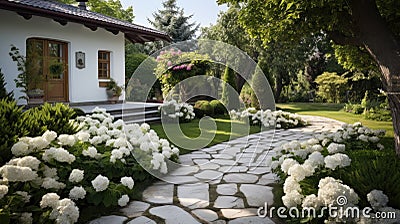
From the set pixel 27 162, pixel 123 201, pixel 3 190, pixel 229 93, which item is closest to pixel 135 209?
pixel 123 201

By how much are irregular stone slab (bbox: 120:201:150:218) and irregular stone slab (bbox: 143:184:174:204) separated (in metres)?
0.12

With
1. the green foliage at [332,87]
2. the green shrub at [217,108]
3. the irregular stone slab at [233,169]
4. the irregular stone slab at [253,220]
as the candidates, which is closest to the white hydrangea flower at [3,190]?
the irregular stone slab at [253,220]

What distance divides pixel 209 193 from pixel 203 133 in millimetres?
4162

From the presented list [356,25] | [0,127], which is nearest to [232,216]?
[0,127]

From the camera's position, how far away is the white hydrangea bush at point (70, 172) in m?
2.46

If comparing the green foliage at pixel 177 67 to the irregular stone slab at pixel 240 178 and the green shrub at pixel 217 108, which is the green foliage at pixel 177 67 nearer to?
the green shrub at pixel 217 108

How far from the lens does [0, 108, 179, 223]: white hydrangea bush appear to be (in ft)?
8.07

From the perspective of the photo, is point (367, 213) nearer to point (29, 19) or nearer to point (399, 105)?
point (399, 105)

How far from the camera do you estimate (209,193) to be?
354 centimetres

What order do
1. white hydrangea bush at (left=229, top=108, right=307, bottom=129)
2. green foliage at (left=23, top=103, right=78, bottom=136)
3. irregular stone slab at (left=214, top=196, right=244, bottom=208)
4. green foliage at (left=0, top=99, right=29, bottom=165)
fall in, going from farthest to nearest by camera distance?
white hydrangea bush at (left=229, top=108, right=307, bottom=129)
green foliage at (left=23, top=103, right=78, bottom=136)
irregular stone slab at (left=214, top=196, right=244, bottom=208)
green foliage at (left=0, top=99, right=29, bottom=165)

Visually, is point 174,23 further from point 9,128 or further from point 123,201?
point 123,201

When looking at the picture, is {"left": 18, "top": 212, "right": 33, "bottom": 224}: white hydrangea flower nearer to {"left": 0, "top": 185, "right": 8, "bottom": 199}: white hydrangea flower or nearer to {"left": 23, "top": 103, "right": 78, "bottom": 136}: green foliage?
{"left": 0, "top": 185, "right": 8, "bottom": 199}: white hydrangea flower

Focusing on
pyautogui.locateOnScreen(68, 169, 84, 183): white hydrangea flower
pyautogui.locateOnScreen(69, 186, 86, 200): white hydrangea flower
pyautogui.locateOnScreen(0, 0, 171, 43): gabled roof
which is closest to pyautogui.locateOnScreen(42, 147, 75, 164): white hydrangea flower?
pyautogui.locateOnScreen(68, 169, 84, 183): white hydrangea flower

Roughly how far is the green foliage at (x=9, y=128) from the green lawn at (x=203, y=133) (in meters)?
2.86
